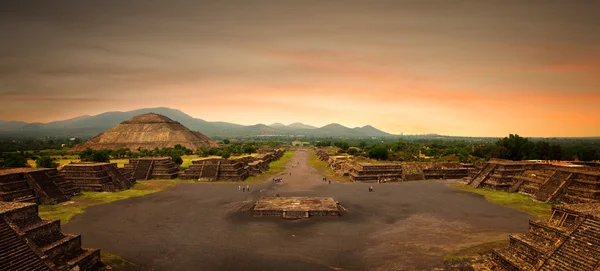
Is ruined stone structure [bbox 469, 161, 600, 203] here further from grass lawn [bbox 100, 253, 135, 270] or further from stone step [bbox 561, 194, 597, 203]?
grass lawn [bbox 100, 253, 135, 270]

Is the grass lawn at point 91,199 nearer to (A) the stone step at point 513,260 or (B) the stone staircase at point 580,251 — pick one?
(A) the stone step at point 513,260

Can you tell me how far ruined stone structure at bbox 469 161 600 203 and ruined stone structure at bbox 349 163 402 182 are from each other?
12.4 m

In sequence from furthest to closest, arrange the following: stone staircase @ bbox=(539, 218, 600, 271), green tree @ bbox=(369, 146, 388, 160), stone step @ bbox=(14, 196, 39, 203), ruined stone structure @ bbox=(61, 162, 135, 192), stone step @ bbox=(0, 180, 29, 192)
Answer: green tree @ bbox=(369, 146, 388, 160) → ruined stone structure @ bbox=(61, 162, 135, 192) → stone step @ bbox=(14, 196, 39, 203) → stone step @ bbox=(0, 180, 29, 192) → stone staircase @ bbox=(539, 218, 600, 271)

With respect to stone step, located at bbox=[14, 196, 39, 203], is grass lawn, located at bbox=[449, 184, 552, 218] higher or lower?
higher

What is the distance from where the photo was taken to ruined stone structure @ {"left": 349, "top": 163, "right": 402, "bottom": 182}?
56.4 m

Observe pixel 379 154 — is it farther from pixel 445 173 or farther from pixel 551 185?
pixel 551 185

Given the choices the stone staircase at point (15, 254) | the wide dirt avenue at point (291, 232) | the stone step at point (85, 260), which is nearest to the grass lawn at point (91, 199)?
the wide dirt avenue at point (291, 232)

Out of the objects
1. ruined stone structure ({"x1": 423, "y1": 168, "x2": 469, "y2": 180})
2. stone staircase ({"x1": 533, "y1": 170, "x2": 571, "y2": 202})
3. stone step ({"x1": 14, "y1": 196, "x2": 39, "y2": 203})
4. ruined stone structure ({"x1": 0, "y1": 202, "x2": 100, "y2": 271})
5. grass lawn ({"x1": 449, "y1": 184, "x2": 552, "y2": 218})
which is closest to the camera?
ruined stone structure ({"x1": 0, "y1": 202, "x2": 100, "y2": 271})

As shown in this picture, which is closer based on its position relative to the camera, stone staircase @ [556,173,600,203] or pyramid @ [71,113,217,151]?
stone staircase @ [556,173,600,203]

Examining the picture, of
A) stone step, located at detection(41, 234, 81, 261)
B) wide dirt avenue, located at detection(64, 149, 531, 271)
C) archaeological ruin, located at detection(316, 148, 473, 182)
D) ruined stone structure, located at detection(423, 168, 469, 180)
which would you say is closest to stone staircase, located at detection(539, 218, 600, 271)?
wide dirt avenue, located at detection(64, 149, 531, 271)

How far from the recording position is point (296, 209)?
3189cm

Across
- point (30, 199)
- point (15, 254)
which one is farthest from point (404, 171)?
point (30, 199)

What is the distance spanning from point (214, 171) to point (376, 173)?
30352mm

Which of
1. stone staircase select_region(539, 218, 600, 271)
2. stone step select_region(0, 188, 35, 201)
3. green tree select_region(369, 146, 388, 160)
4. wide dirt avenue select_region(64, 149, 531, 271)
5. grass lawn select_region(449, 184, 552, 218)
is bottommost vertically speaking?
wide dirt avenue select_region(64, 149, 531, 271)
